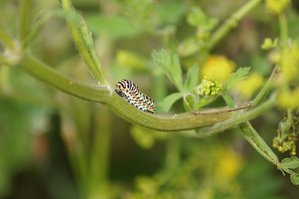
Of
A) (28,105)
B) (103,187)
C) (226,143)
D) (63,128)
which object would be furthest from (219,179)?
(28,105)

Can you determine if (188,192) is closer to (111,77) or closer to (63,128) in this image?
(111,77)

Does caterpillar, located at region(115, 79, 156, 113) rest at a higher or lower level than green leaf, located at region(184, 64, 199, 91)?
lower

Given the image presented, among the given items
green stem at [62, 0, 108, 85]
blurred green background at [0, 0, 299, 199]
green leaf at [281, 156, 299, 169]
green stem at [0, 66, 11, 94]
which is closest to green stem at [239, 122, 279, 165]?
green leaf at [281, 156, 299, 169]

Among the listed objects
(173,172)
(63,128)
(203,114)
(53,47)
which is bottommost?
(203,114)

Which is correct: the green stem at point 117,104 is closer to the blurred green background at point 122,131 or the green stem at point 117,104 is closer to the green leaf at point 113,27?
the blurred green background at point 122,131

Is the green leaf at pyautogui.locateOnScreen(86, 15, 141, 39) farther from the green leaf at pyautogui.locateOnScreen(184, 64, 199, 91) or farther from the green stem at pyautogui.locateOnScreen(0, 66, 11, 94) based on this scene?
the green leaf at pyautogui.locateOnScreen(184, 64, 199, 91)

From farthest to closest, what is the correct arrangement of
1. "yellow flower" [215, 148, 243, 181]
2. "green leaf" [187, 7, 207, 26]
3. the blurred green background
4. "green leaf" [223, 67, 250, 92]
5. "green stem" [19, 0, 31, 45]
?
"yellow flower" [215, 148, 243, 181] → the blurred green background → "green leaf" [187, 7, 207, 26] → "green leaf" [223, 67, 250, 92] → "green stem" [19, 0, 31, 45]

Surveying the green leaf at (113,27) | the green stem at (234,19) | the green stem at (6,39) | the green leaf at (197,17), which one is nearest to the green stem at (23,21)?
the green stem at (6,39)
